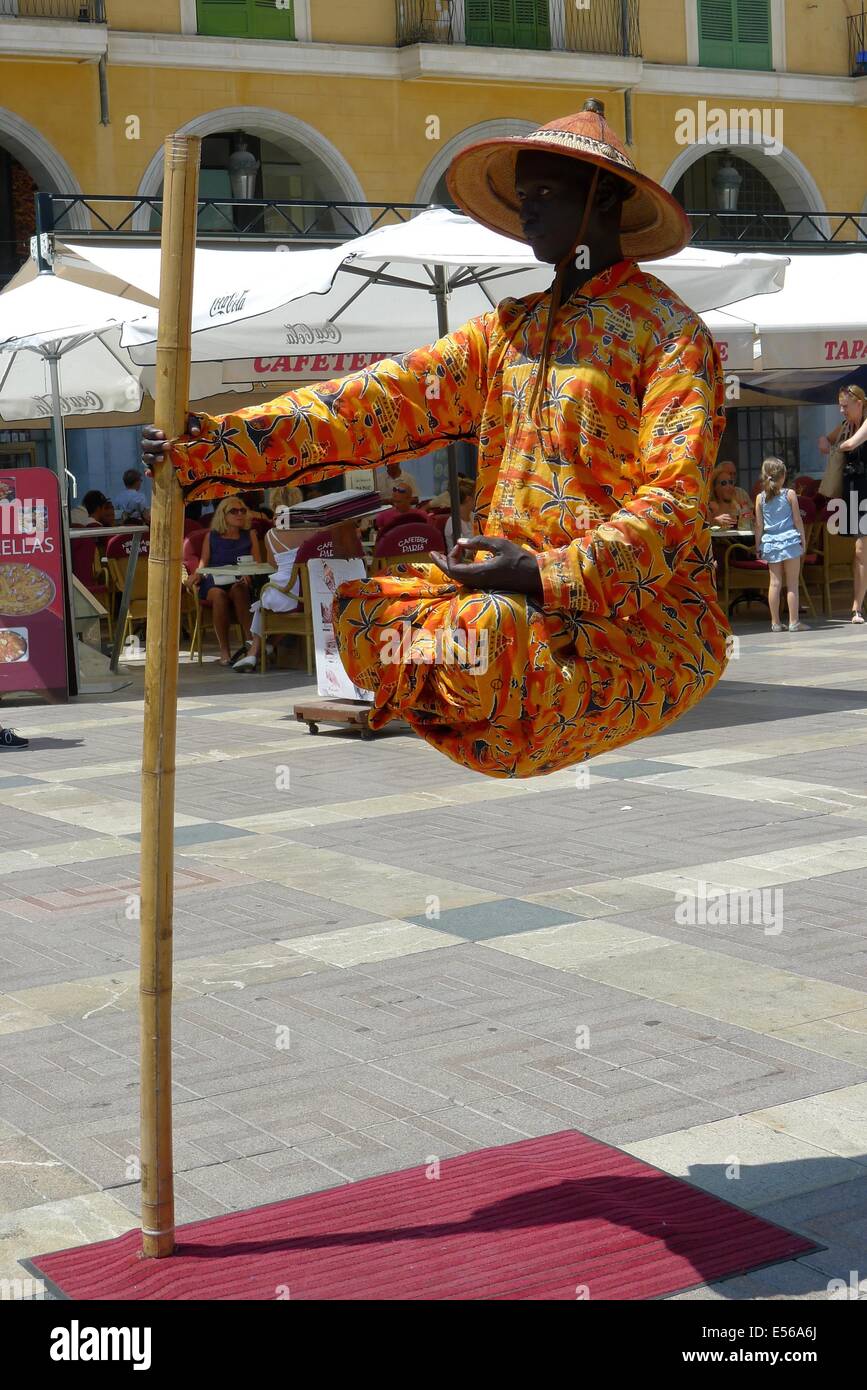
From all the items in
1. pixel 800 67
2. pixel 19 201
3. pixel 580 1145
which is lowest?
pixel 580 1145

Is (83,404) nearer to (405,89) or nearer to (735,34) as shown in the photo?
(405,89)

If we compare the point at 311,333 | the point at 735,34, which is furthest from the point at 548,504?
the point at 735,34

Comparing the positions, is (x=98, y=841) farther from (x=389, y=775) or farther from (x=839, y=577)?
(x=839, y=577)

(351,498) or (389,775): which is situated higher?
(351,498)

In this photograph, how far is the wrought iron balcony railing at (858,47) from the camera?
3047 cm

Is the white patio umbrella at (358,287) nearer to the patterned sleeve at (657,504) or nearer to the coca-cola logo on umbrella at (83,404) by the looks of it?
the coca-cola logo on umbrella at (83,404)

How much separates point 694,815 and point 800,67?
1021 inches

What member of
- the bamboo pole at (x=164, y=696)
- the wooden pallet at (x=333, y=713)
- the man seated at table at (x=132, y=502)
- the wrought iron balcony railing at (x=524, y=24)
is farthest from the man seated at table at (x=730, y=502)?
the bamboo pole at (x=164, y=696)

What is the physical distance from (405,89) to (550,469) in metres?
25.3

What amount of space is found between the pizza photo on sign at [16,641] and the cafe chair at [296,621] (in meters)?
1.83

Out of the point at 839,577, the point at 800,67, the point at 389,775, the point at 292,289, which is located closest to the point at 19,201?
the point at 800,67

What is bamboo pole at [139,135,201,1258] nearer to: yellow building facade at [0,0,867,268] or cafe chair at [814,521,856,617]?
cafe chair at [814,521,856,617]
